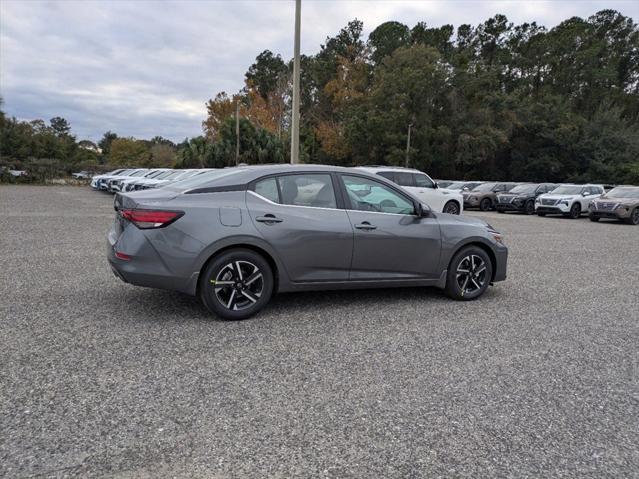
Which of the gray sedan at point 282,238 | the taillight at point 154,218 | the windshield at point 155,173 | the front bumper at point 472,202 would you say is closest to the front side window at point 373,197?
the gray sedan at point 282,238

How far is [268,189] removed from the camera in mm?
5035

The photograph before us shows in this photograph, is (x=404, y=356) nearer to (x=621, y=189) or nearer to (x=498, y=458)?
(x=498, y=458)

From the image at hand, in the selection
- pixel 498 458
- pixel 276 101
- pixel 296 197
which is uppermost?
pixel 276 101

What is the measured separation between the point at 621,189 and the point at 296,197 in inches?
799

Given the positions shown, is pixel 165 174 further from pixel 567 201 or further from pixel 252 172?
pixel 252 172

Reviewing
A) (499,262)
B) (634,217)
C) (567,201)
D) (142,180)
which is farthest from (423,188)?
(142,180)

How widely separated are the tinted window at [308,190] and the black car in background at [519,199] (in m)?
20.4

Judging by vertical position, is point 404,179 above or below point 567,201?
above

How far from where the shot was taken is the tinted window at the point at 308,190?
5102mm

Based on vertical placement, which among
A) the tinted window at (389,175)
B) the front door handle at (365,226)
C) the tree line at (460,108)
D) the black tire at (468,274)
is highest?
the tree line at (460,108)

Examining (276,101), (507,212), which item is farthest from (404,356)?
(276,101)

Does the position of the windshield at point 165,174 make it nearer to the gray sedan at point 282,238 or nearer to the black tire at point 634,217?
the gray sedan at point 282,238

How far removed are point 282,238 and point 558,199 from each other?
65.0 feet

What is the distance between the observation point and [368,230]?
5.31 m
